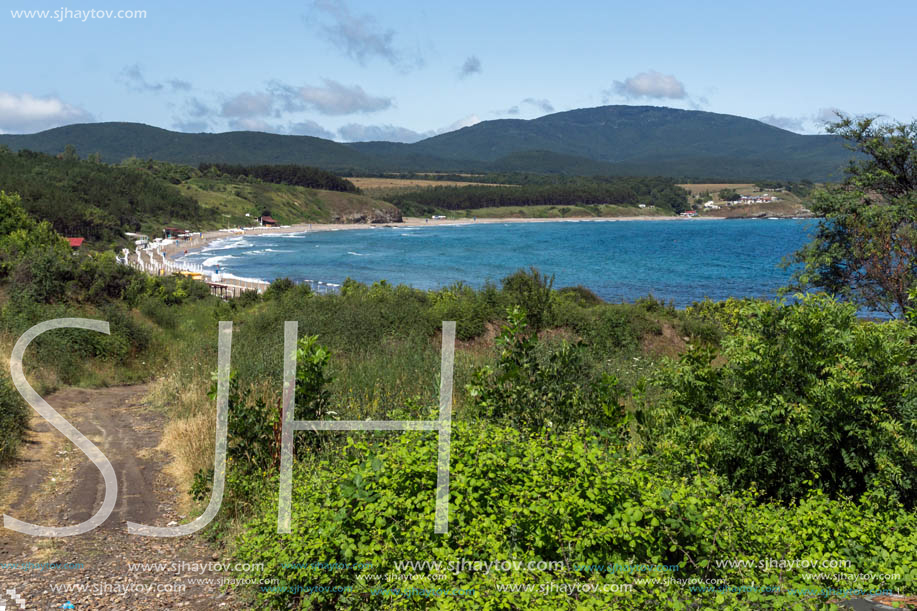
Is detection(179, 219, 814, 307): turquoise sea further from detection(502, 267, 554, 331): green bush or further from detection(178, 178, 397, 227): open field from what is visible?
detection(502, 267, 554, 331): green bush

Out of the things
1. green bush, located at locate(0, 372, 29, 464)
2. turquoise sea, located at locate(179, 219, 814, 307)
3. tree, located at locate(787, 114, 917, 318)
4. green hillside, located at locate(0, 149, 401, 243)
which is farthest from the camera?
green hillside, located at locate(0, 149, 401, 243)

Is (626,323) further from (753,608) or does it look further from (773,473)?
(753,608)

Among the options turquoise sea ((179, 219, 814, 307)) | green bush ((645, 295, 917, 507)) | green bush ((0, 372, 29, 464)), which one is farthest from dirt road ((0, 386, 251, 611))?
turquoise sea ((179, 219, 814, 307))

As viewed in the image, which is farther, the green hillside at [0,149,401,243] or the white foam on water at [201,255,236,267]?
the green hillside at [0,149,401,243]

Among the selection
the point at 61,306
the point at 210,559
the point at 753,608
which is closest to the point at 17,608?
the point at 210,559

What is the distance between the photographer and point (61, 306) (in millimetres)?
14492

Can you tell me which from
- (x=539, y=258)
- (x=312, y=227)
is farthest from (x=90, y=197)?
(x=539, y=258)

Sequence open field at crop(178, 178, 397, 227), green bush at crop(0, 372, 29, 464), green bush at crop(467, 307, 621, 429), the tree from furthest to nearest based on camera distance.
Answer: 1. open field at crop(178, 178, 397, 227)
2. the tree
3. green bush at crop(0, 372, 29, 464)
4. green bush at crop(467, 307, 621, 429)

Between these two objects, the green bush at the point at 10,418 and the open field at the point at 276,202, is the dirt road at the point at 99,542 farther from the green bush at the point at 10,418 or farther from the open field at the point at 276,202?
the open field at the point at 276,202

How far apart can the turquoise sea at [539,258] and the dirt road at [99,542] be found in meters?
37.7

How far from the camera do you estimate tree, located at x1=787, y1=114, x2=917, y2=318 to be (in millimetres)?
15508

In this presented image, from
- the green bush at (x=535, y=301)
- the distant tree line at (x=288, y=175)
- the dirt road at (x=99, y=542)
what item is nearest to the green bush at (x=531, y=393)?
the dirt road at (x=99, y=542)

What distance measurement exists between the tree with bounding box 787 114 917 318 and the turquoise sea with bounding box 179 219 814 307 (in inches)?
828

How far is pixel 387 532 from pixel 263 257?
86.3m
